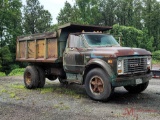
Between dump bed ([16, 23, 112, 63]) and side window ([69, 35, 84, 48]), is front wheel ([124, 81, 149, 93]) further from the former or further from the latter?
dump bed ([16, 23, 112, 63])

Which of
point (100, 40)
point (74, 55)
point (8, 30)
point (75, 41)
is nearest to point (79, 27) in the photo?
point (75, 41)

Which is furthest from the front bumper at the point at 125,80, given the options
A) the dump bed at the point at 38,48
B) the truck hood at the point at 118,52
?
the dump bed at the point at 38,48

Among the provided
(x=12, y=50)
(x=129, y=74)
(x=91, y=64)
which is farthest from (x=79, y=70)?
(x=12, y=50)

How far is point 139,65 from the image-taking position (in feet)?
27.4

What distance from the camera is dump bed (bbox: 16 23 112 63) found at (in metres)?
10.0

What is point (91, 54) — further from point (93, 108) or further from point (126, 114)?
point (126, 114)

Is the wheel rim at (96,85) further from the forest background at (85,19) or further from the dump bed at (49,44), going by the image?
the forest background at (85,19)

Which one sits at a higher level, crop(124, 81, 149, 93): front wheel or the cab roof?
the cab roof

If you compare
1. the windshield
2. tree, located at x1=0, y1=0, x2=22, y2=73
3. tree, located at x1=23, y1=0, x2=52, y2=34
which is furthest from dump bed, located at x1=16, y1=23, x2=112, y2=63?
tree, located at x1=23, y1=0, x2=52, y2=34

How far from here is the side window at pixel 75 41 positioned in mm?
9234

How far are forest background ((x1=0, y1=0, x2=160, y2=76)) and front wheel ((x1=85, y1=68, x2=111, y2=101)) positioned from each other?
91.1 feet

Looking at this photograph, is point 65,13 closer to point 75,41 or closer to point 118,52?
point 75,41

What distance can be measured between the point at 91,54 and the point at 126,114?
2.69 metres

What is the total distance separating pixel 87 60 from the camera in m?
8.72
